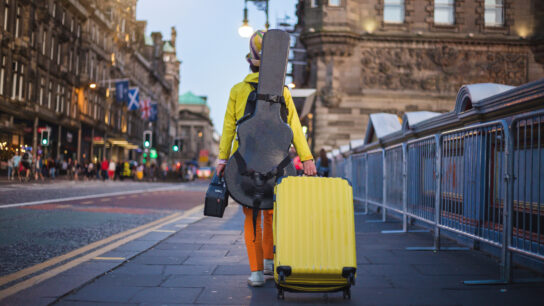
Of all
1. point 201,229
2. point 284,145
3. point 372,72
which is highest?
point 372,72

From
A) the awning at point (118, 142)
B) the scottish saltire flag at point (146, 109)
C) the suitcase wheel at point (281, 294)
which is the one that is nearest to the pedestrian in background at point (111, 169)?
the awning at point (118, 142)

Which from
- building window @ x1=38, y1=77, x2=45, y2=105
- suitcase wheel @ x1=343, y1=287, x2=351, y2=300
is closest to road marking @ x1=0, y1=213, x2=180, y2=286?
suitcase wheel @ x1=343, y1=287, x2=351, y2=300

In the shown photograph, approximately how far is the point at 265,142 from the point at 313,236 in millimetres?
859

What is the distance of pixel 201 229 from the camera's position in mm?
8812

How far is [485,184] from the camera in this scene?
18.6 ft

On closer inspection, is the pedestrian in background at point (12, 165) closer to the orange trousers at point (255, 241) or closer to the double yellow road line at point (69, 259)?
the double yellow road line at point (69, 259)

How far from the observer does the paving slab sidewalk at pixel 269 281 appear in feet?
12.8

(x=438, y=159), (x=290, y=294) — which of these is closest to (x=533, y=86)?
Result: (x=438, y=159)

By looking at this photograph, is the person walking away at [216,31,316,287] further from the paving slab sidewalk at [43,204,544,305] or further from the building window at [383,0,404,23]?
the building window at [383,0,404,23]

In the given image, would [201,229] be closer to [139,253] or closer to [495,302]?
[139,253]

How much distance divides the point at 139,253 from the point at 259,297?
7.85 ft

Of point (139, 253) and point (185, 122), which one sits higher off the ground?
point (185, 122)

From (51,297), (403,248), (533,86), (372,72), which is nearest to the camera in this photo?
(51,297)

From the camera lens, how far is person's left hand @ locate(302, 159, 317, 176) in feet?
14.2
